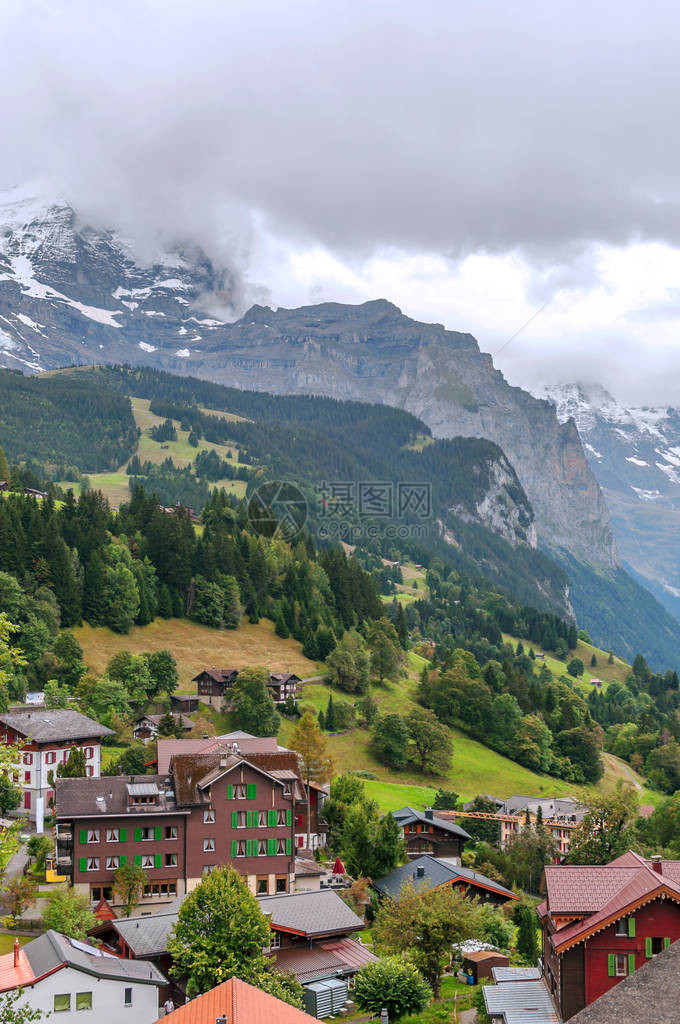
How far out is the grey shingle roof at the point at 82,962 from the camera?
42.5 metres

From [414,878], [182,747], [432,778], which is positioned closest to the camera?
[414,878]

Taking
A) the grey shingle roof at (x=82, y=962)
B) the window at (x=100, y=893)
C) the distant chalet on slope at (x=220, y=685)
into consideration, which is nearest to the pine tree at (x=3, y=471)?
the distant chalet on slope at (x=220, y=685)

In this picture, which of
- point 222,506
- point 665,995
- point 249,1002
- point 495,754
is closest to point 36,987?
point 249,1002

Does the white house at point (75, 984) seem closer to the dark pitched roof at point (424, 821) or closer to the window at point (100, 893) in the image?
the window at point (100, 893)

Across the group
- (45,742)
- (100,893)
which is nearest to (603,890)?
(100,893)

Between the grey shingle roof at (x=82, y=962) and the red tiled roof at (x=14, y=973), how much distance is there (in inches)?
9.4

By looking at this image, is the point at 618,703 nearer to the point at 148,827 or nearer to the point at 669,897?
the point at 148,827

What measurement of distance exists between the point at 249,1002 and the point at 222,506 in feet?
431

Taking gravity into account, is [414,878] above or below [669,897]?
below

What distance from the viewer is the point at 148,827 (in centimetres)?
6750

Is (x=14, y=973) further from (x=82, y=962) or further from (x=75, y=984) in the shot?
(x=82, y=962)

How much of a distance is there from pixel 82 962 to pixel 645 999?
1003 inches

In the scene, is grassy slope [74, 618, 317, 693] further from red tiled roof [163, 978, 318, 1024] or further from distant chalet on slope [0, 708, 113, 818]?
red tiled roof [163, 978, 318, 1024]

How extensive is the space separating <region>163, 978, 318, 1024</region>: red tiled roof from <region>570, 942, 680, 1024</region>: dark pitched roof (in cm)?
1387
